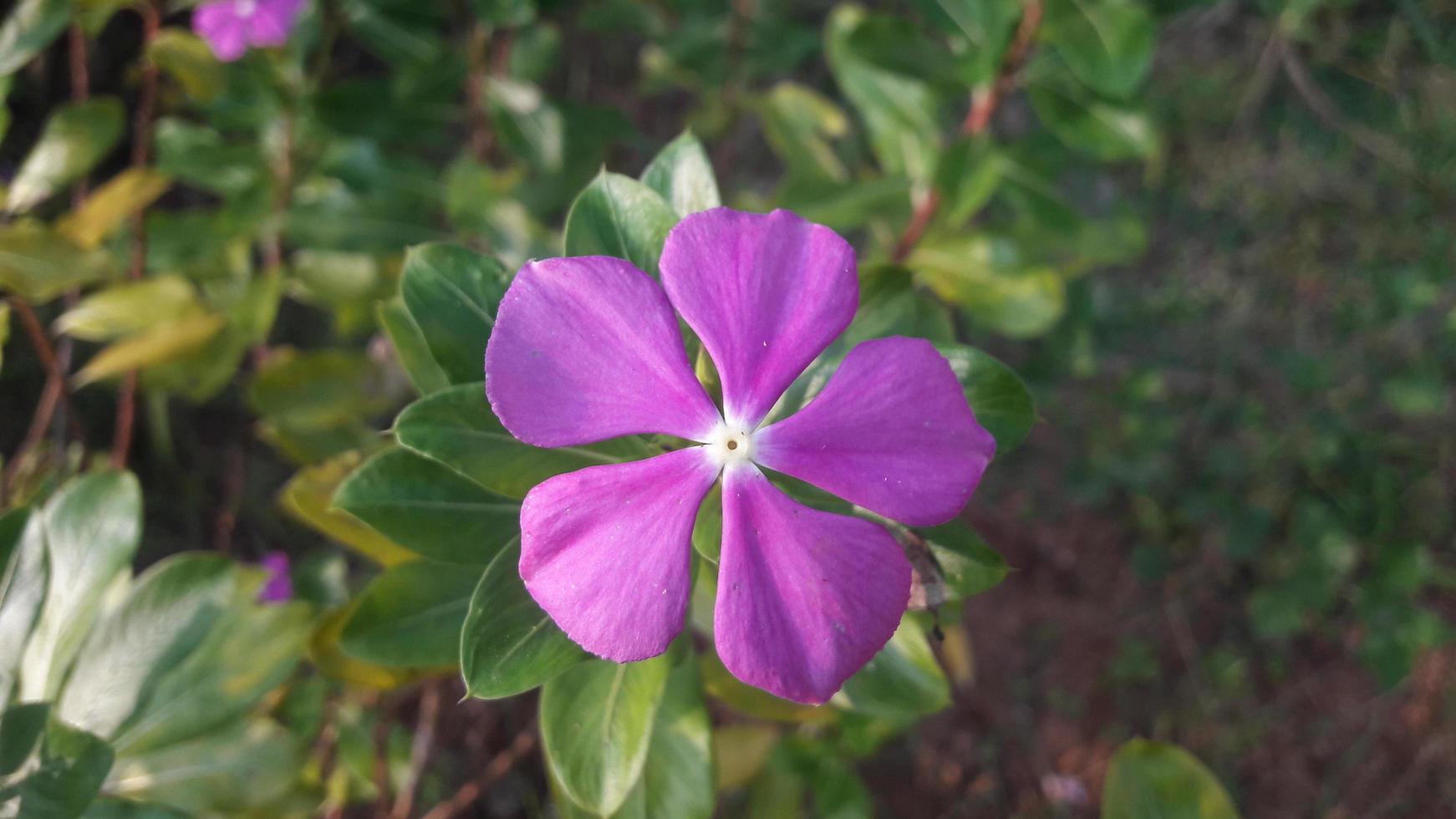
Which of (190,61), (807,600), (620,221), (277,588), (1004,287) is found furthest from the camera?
(277,588)

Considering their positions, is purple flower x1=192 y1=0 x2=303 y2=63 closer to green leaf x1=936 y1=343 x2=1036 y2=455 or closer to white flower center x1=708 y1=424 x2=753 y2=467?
white flower center x1=708 y1=424 x2=753 y2=467

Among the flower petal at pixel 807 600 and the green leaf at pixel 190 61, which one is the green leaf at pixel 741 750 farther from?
the green leaf at pixel 190 61

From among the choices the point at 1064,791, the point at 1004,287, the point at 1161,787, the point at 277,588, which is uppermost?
the point at 1004,287

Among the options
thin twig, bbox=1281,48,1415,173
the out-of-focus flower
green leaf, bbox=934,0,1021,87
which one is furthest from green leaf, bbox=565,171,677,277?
the out-of-focus flower

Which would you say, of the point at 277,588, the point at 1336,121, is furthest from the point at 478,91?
the point at 1336,121

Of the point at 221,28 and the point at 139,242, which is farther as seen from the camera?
the point at 139,242

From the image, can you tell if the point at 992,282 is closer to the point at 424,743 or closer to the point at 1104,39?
the point at 1104,39
